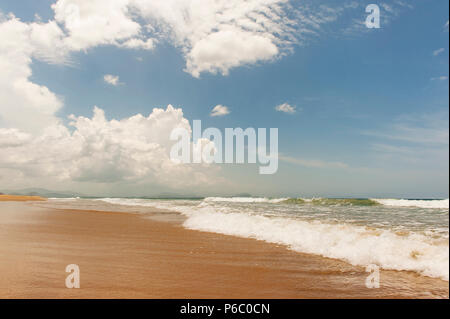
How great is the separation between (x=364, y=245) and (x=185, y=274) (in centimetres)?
492

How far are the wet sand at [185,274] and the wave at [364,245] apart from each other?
47 cm

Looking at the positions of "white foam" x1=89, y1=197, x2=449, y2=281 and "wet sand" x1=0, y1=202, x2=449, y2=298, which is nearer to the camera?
"wet sand" x1=0, y1=202, x2=449, y2=298

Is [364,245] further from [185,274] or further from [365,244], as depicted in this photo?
[185,274]

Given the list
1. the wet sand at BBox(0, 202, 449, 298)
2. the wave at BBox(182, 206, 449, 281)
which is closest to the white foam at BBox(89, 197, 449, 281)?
the wave at BBox(182, 206, 449, 281)

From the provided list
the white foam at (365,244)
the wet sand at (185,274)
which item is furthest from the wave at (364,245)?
the wet sand at (185,274)

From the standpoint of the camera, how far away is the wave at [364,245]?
6097 millimetres

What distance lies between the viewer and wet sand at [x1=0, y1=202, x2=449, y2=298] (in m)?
4.64

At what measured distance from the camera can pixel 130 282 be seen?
5043 millimetres

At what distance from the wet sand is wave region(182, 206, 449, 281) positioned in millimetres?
471

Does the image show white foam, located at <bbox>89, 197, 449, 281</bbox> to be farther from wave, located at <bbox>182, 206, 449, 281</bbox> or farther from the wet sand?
the wet sand

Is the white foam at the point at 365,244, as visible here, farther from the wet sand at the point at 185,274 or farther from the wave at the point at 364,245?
the wet sand at the point at 185,274
